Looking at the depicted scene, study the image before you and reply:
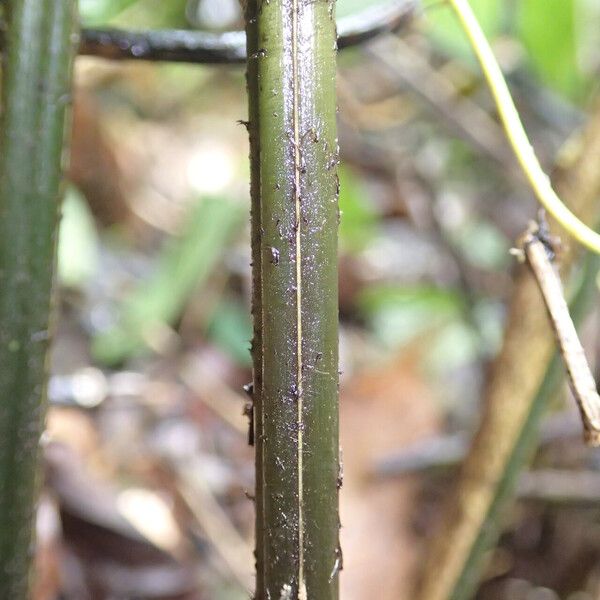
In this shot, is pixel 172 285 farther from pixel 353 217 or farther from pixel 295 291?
pixel 295 291

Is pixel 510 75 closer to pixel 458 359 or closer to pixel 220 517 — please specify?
pixel 458 359

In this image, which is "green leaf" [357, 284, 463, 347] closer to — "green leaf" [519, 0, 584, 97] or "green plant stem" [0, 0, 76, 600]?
"green leaf" [519, 0, 584, 97]

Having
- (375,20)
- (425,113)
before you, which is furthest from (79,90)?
(375,20)

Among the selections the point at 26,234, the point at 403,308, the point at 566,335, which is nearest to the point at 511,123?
the point at 566,335

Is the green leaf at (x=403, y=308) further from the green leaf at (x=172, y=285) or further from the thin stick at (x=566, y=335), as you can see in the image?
the thin stick at (x=566, y=335)

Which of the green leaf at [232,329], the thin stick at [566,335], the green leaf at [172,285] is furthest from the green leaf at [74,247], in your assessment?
the thin stick at [566,335]

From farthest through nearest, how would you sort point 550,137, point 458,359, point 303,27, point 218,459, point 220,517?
point 550,137 < point 458,359 < point 218,459 < point 220,517 < point 303,27

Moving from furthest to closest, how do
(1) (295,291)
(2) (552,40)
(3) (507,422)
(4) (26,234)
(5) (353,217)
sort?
(5) (353,217)
(2) (552,40)
(3) (507,422)
(4) (26,234)
(1) (295,291)
